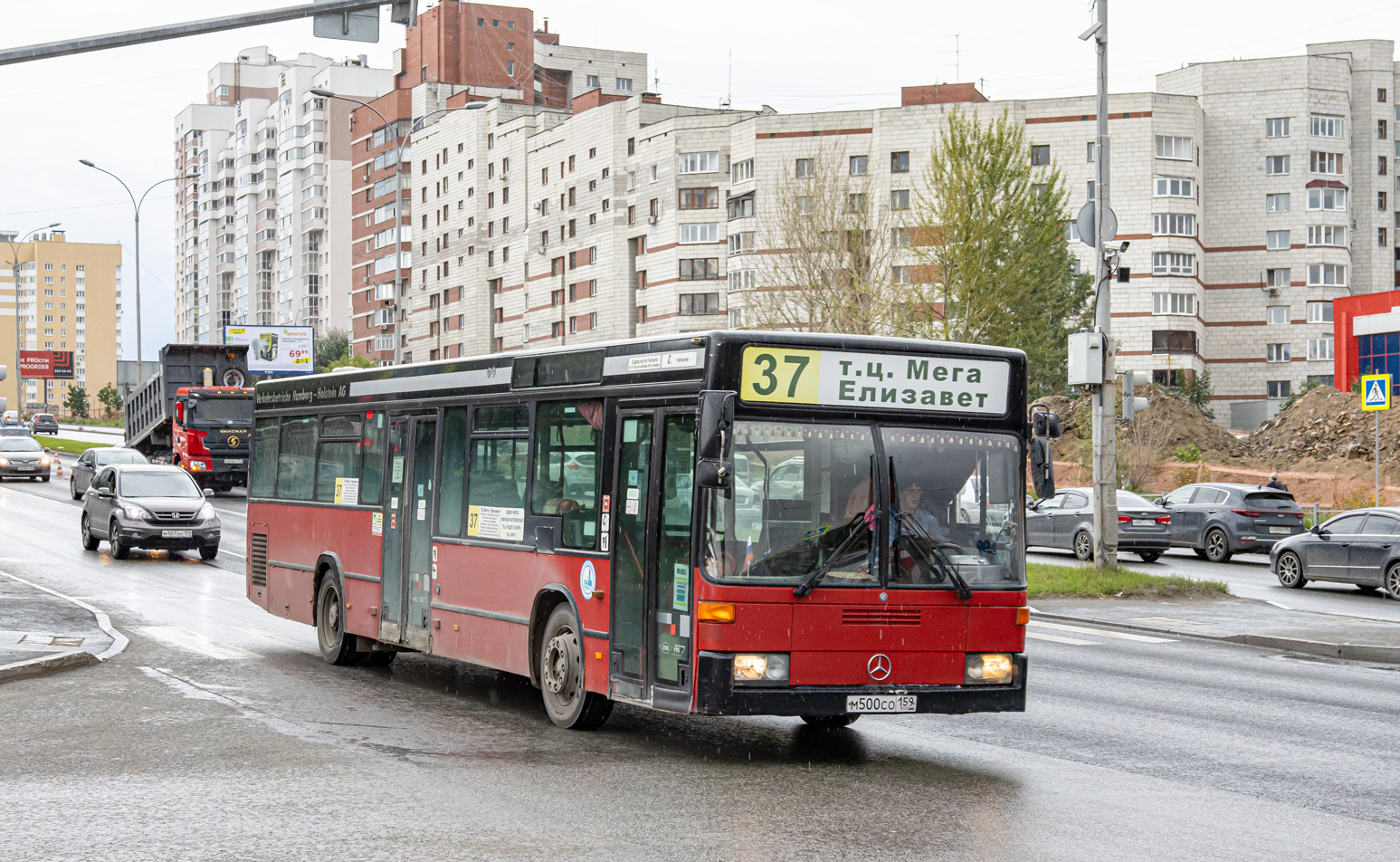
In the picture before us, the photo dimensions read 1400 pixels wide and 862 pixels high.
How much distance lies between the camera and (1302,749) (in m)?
10.4

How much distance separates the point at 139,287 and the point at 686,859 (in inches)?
2620

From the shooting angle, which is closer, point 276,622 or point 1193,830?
point 1193,830

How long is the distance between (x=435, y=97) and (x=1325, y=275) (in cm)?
6472

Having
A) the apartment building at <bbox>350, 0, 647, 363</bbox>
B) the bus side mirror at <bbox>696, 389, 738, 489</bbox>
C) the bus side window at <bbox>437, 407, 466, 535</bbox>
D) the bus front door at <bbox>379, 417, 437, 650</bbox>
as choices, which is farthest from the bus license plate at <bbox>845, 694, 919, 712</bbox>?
the apartment building at <bbox>350, 0, 647, 363</bbox>

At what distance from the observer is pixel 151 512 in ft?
88.7

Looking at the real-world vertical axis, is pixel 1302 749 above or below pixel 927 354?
below

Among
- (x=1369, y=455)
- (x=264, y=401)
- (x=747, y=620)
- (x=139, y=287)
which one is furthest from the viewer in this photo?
(x=139, y=287)

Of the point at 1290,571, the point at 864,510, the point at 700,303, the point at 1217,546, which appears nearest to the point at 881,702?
the point at 864,510

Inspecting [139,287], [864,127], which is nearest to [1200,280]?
[864,127]

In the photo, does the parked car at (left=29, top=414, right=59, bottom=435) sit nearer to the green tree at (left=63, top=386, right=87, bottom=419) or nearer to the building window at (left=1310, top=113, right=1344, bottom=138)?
the green tree at (left=63, top=386, right=87, bottom=419)

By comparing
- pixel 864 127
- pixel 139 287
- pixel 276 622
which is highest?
pixel 864 127

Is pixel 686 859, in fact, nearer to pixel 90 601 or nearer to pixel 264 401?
pixel 264 401

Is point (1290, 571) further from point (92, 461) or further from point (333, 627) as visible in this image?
point (92, 461)

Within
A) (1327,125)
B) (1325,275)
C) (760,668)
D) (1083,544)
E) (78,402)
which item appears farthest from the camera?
(78,402)
